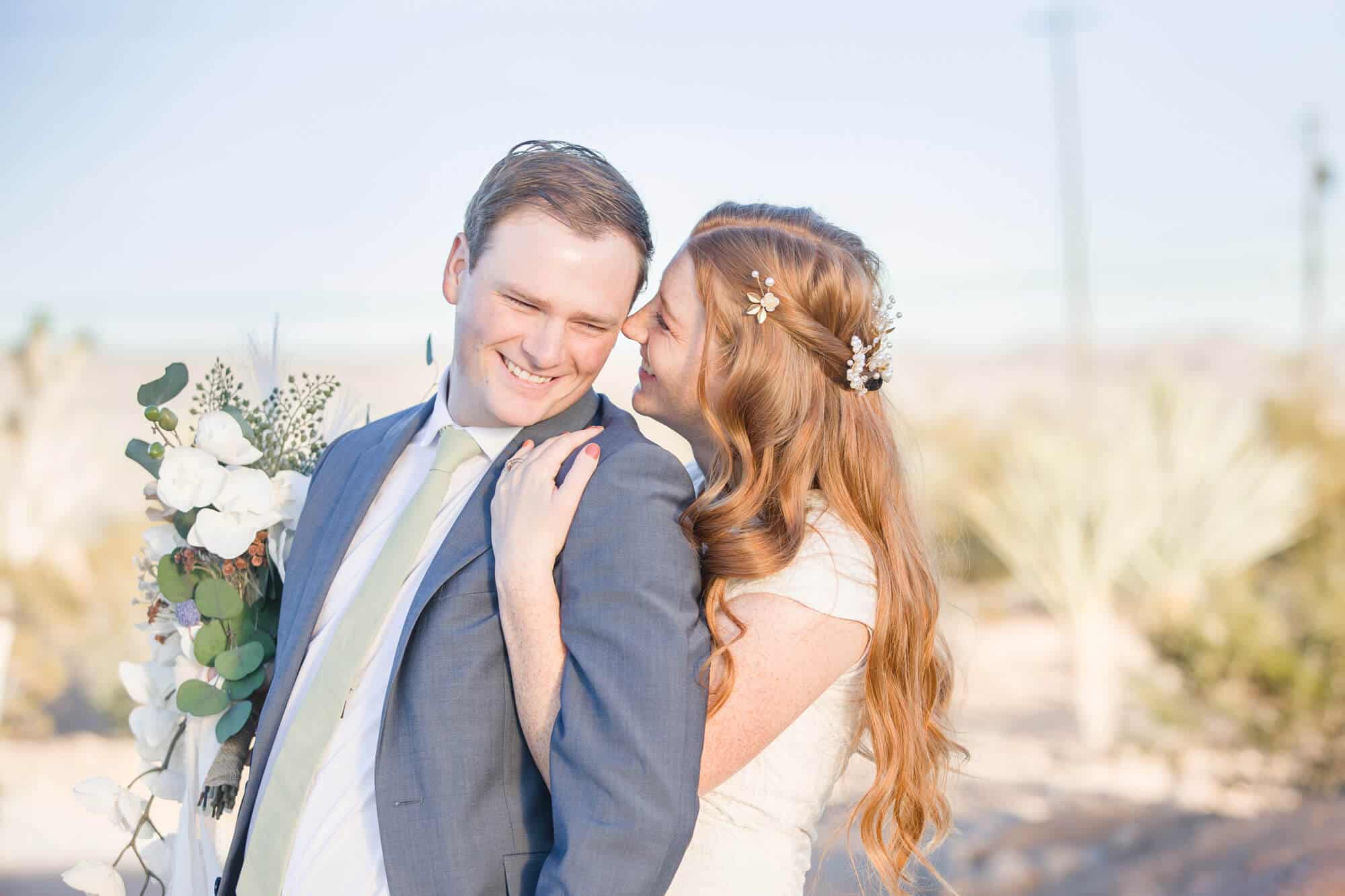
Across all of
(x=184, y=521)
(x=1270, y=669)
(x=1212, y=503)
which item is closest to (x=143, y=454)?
(x=184, y=521)

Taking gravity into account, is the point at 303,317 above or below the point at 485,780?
above

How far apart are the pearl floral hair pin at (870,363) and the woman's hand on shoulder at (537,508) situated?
597 mm

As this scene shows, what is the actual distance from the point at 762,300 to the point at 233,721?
56.3 inches

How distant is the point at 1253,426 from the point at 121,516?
15394 millimetres

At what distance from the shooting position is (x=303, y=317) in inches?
112

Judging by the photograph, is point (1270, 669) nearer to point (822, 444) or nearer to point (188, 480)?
point (822, 444)

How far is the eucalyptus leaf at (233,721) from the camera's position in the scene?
2.49 m

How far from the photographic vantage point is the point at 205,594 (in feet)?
8.39

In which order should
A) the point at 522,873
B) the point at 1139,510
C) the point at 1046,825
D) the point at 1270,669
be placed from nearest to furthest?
the point at 522,873
the point at 1046,825
the point at 1270,669
the point at 1139,510

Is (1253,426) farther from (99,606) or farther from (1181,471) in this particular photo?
(99,606)

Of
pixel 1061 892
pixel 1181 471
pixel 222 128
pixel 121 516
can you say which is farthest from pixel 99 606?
pixel 222 128

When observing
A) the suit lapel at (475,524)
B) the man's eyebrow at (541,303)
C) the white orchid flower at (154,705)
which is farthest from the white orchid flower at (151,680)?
the man's eyebrow at (541,303)

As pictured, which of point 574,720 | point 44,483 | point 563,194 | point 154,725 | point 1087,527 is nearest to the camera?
point 574,720

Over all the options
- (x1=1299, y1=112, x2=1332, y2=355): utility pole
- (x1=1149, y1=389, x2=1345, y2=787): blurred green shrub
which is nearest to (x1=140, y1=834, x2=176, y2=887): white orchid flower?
(x1=1149, y1=389, x2=1345, y2=787): blurred green shrub
